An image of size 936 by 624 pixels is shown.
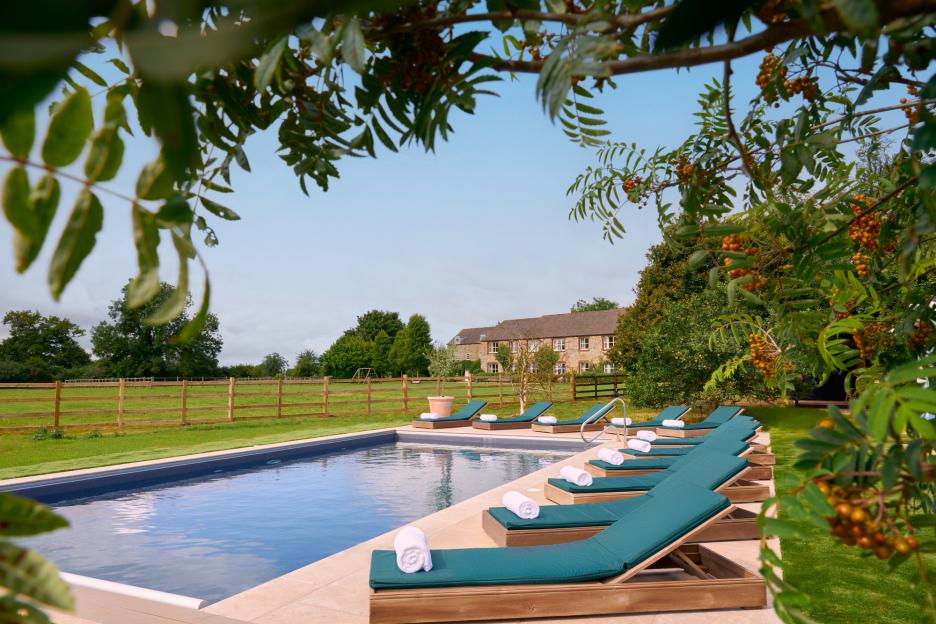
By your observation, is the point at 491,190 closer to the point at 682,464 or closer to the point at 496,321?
the point at 682,464

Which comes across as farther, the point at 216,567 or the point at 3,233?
the point at 216,567

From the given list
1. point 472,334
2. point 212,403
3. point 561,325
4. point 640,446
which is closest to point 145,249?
point 640,446

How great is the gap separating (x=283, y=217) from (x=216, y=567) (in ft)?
15.0

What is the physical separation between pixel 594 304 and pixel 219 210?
259 ft

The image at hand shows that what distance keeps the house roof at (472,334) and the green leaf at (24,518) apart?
70.2 metres

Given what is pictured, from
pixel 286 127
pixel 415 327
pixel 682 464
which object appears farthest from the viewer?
pixel 415 327

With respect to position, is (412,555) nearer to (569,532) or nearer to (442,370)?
(569,532)

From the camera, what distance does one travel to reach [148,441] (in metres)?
15.5

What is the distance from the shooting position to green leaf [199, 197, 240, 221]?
151 centimetres

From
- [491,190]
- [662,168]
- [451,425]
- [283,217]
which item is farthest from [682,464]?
[451,425]

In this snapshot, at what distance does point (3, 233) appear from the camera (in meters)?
0.74

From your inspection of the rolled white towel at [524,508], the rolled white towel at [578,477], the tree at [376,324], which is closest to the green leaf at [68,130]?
the rolled white towel at [524,508]

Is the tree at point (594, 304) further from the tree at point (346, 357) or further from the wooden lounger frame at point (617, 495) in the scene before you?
the wooden lounger frame at point (617, 495)

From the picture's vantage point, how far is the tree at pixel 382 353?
2709 inches
